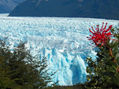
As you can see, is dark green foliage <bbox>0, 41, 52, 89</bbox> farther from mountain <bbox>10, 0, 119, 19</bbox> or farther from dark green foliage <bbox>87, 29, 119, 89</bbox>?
mountain <bbox>10, 0, 119, 19</bbox>

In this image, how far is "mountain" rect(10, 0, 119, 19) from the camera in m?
30.2

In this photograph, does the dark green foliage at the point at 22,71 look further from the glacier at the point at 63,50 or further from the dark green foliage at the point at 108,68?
the dark green foliage at the point at 108,68

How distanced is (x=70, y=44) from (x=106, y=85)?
1044 centimetres

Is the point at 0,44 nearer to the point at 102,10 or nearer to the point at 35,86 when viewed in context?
the point at 35,86

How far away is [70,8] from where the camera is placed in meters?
35.2

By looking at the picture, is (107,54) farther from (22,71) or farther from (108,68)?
(22,71)

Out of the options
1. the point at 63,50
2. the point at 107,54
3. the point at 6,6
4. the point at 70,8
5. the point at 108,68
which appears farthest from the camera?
the point at 6,6

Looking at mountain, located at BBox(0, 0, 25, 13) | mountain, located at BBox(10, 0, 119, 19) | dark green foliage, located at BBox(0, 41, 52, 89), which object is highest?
mountain, located at BBox(0, 0, 25, 13)

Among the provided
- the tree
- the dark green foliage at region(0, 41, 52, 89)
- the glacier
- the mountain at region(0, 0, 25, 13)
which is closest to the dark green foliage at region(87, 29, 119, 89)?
the tree

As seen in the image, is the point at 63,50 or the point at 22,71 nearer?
the point at 22,71

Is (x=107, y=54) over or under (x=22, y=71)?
over

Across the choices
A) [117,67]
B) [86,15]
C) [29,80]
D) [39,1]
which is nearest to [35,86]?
[29,80]

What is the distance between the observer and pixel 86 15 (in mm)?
31734

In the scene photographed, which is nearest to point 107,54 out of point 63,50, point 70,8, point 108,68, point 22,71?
point 108,68
